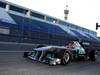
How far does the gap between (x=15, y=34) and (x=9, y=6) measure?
25174 millimetres

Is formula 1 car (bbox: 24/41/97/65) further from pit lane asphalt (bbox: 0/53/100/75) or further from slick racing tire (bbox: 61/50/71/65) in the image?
pit lane asphalt (bbox: 0/53/100/75)

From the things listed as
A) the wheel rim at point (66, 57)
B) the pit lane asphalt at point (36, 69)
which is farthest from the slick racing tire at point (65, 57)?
the pit lane asphalt at point (36, 69)

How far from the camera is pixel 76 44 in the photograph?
1032 centimetres

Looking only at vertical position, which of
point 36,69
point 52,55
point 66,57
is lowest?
point 36,69

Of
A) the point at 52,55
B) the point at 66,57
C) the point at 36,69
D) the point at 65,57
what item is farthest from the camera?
the point at 66,57

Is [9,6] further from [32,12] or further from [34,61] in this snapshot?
[34,61]

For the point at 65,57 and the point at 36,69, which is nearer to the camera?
the point at 36,69

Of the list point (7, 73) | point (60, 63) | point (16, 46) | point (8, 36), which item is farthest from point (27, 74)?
point (8, 36)

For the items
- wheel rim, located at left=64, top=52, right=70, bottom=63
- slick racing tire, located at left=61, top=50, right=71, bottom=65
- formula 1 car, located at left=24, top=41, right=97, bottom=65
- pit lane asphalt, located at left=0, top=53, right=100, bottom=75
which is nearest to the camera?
pit lane asphalt, located at left=0, top=53, right=100, bottom=75

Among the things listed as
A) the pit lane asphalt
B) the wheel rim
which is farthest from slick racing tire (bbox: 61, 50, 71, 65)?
the pit lane asphalt

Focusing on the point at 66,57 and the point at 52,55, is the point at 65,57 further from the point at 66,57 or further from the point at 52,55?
the point at 52,55

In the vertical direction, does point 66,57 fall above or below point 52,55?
below

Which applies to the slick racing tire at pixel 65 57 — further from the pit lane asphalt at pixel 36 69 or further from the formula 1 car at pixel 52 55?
the pit lane asphalt at pixel 36 69

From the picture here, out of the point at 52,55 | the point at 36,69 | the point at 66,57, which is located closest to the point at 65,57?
the point at 66,57
